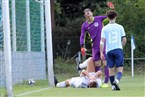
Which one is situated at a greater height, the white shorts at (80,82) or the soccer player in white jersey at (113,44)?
the soccer player in white jersey at (113,44)

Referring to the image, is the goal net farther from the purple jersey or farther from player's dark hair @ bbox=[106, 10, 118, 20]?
player's dark hair @ bbox=[106, 10, 118, 20]

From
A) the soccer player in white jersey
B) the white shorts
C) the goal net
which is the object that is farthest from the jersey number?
the goal net

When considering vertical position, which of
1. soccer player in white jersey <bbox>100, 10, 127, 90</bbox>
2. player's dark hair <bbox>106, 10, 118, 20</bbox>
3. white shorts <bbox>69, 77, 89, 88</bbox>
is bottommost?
white shorts <bbox>69, 77, 89, 88</bbox>

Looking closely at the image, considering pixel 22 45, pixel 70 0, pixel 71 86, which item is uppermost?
pixel 70 0

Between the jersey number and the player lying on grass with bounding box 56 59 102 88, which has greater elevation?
the jersey number

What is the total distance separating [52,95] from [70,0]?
27.2 meters

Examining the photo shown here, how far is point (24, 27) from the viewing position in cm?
1597

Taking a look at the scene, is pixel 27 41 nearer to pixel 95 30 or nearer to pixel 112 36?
pixel 95 30

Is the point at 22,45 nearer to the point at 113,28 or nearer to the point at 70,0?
the point at 113,28

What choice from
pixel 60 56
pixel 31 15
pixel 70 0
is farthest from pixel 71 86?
pixel 70 0

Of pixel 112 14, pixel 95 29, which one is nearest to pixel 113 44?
pixel 112 14

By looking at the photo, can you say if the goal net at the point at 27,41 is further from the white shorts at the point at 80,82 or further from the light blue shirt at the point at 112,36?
the light blue shirt at the point at 112,36

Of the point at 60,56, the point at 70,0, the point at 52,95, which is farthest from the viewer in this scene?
the point at 70,0

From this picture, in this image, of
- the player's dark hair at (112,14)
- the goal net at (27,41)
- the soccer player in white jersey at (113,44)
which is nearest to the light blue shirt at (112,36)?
the soccer player in white jersey at (113,44)
